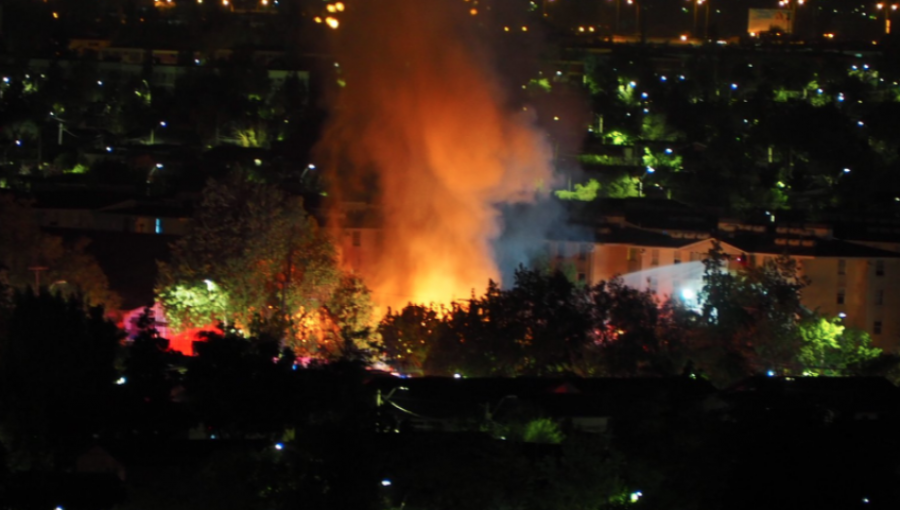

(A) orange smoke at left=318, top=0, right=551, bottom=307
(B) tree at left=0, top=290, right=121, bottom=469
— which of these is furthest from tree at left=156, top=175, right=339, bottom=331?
(B) tree at left=0, top=290, right=121, bottom=469

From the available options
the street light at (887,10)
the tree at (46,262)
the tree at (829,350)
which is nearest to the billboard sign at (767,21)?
the street light at (887,10)

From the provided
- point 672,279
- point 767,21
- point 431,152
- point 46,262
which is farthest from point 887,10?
point 46,262

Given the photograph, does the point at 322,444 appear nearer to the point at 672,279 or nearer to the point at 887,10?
the point at 672,279

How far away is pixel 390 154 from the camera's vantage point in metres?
24.0

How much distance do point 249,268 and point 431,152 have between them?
17.5 ft

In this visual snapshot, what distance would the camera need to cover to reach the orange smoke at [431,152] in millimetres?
21406

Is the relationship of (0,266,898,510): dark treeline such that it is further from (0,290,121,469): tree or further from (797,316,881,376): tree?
(797,316,881,376): tree

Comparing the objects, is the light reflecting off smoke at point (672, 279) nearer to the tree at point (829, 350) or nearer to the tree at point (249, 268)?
the tree at point (829, 350)

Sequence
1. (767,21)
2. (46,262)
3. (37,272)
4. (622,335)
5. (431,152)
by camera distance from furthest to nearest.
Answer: (767,21), (431,152), (46,262), (37,272), (622,335)

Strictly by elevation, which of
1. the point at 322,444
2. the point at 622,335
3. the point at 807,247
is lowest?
the point at 322,444

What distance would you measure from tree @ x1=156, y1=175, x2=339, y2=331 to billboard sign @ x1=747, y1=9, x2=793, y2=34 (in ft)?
86.6

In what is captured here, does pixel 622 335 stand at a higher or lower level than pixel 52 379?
higher

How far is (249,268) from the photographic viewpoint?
714 inches

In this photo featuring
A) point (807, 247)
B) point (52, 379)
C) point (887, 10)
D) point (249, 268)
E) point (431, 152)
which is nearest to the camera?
point (52, 379)
